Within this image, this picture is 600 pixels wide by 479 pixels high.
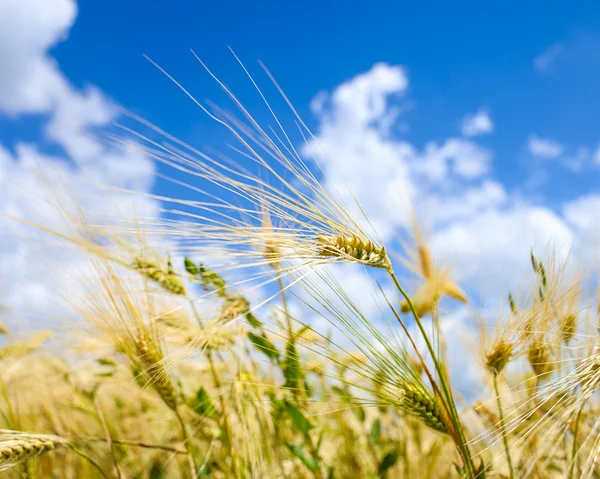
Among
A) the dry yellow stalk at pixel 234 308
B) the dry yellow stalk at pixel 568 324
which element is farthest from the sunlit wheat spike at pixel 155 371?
the dry yellow stalk at pixel 568 324

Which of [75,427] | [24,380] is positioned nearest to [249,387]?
[75,427]

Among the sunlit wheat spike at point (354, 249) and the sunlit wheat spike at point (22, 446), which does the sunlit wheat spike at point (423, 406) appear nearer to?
the sunlit wheat spike at point (354, 249)

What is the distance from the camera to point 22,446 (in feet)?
3.43

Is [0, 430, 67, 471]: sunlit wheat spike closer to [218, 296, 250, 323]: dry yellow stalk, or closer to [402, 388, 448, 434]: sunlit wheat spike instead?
[218, 296, 250, 323]: dry yellow stalk

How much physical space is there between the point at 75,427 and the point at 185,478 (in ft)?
1.88

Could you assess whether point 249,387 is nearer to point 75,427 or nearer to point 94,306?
point 94,306

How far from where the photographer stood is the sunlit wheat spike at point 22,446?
1004mm

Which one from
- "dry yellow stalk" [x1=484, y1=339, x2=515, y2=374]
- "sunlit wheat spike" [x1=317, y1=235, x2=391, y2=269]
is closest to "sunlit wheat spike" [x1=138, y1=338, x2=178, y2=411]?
"sunlit wheat spike" [x1=317, y1=235, x2=391, y2=269]

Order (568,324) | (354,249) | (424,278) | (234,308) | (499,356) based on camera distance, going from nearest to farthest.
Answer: (354,249) < (499,356) < (568,324) < (234,308) < (424,278)

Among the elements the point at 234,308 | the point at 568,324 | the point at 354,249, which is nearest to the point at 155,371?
the point at 234,308

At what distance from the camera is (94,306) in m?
1.23

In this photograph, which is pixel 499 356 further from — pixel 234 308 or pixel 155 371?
pixel 155 371

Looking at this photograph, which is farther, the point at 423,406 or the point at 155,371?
the point at 155,371

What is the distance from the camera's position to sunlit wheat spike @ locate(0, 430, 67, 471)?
100cm
